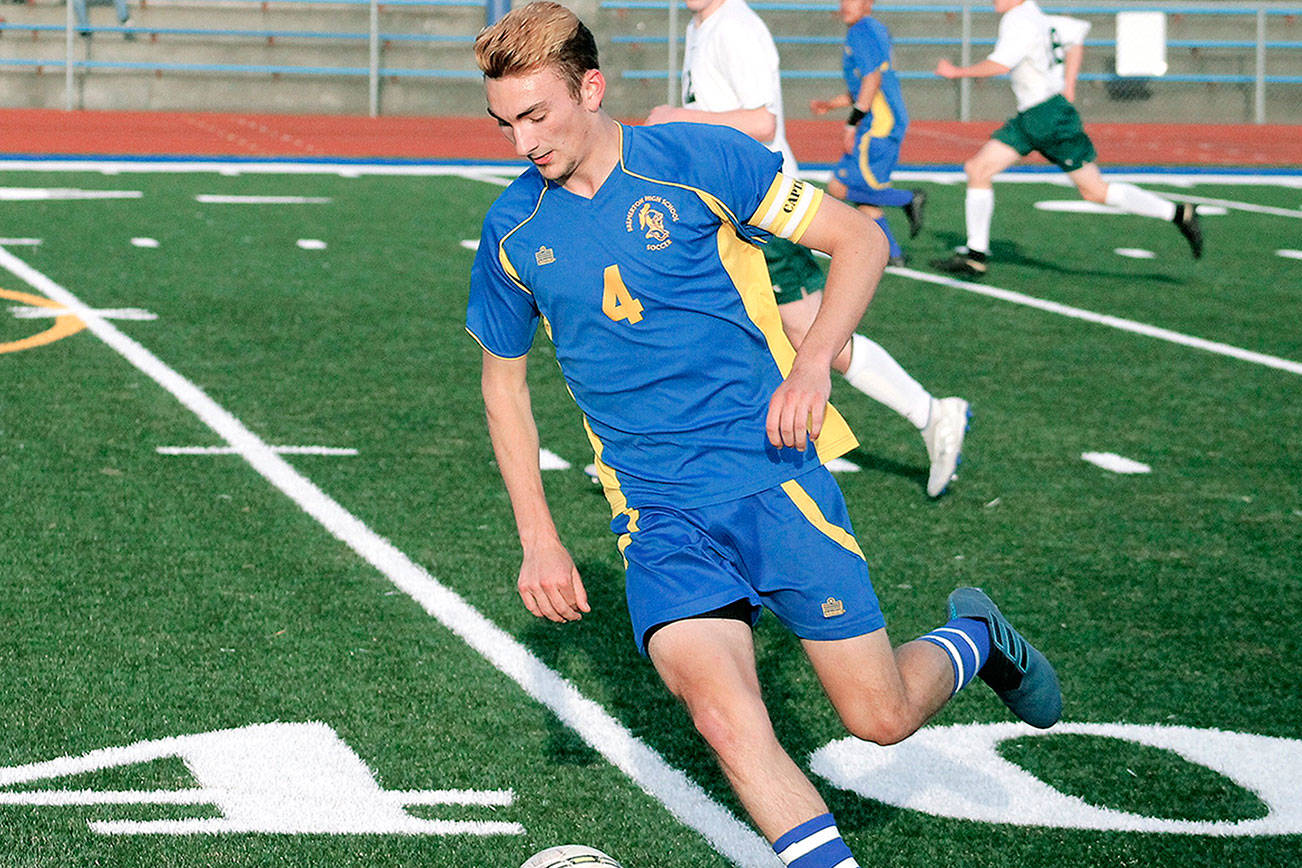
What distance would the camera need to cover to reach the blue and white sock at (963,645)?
389 cm

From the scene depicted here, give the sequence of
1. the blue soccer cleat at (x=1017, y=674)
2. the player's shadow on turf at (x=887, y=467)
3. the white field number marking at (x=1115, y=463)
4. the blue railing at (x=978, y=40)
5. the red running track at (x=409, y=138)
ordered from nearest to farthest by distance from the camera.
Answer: the blue soccer cleat at (x=1017, y=674) < the player's shadow on turf at (x=887, y=467) < the white field number marking at (x=1115, y=463) < the red running track at (x=409, y=138) < the blue railing at (x=978, y=40)

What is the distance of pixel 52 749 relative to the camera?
4.19 m

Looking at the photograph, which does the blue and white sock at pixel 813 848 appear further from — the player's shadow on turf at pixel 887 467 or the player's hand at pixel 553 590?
the player's shadow on turf at pixel 887 467

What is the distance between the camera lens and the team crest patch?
3535 mm

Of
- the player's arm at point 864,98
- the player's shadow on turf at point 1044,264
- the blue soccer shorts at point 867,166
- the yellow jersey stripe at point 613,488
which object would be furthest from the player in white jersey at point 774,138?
the player's shadow on turf at point 1044,264

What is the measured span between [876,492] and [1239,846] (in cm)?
309

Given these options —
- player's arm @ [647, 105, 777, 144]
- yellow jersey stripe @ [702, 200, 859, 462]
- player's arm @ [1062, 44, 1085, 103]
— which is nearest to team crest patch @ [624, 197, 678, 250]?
yellow jersey stripe @ [702, 200, 859, 462]

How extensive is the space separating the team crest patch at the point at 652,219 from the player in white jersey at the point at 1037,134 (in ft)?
29.8

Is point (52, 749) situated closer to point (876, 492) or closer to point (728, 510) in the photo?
point (728, 510)

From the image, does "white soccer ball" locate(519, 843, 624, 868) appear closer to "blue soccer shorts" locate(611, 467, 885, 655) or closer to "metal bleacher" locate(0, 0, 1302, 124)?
"blue soccer shorts" locate(611, 467, 885, 655)

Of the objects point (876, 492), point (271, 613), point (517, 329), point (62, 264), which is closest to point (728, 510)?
point (517, 329)

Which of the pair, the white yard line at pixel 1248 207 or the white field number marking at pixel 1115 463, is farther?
the white yard line at pixel 1248 207

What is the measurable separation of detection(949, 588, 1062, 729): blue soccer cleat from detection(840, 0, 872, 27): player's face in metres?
8.84

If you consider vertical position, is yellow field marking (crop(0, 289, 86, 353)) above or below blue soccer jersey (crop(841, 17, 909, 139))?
below
